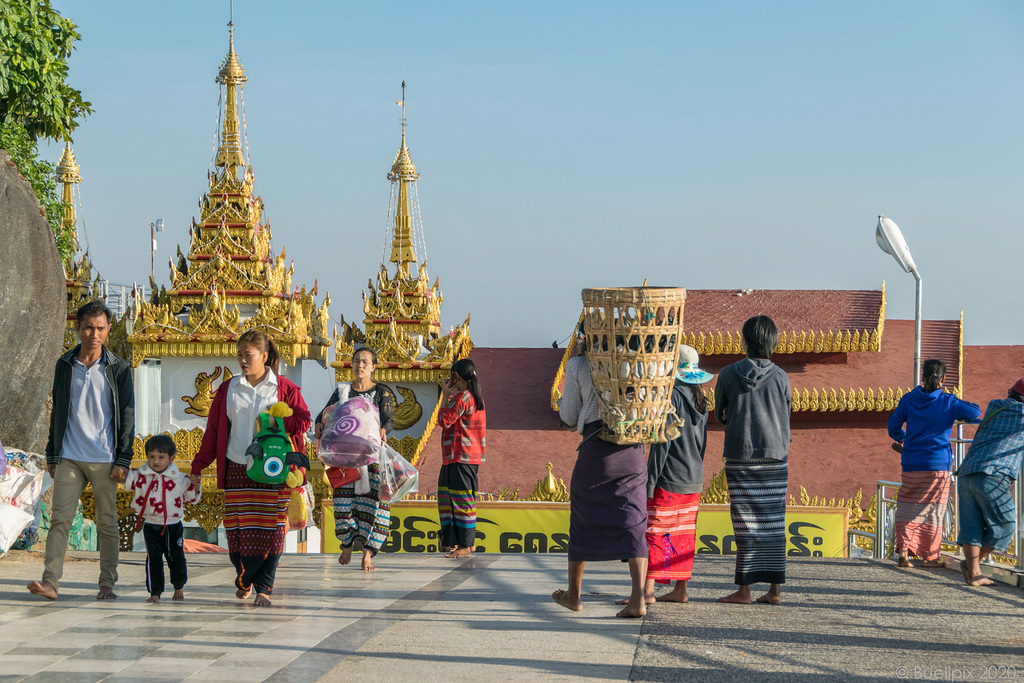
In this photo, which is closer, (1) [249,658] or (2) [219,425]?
(1) [249,658]

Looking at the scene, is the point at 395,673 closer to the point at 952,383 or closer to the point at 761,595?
the point at 761,595

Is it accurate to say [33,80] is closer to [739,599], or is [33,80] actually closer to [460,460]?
[460,460]

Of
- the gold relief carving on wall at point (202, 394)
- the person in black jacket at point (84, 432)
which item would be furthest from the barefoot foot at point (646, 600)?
the gold relief carving on wall at point (202, 394)

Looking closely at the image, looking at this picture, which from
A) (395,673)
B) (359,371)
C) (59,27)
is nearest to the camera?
(395,673)

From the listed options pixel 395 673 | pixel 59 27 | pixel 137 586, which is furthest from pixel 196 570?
pixel 59 27

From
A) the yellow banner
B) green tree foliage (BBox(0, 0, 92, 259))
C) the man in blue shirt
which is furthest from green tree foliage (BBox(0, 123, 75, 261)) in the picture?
the man in blue shirt

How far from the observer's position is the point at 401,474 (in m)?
7.84

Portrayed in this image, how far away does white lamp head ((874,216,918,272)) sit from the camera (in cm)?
1261

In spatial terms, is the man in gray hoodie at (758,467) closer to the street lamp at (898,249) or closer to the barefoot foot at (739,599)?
the barefoot foot at (739,599)

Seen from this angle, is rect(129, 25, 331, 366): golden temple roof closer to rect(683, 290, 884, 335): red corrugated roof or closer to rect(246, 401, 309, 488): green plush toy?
rect(683, 290, 884, 335): red corrugated roof

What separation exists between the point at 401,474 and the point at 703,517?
14.0 feet

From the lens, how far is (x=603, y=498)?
556 centimetres

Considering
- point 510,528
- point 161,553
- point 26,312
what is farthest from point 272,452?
point 510,528

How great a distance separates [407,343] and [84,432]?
1164cm
